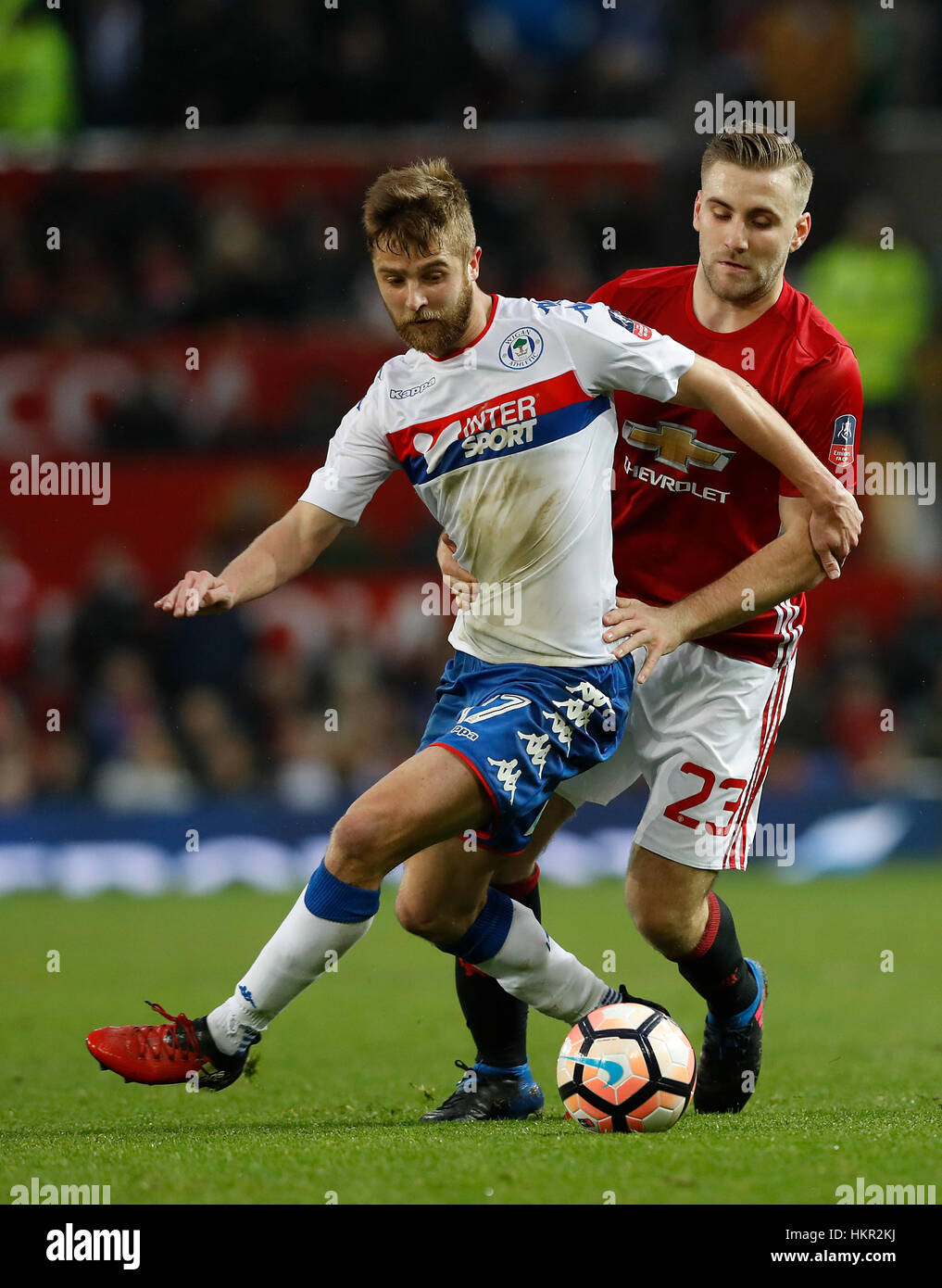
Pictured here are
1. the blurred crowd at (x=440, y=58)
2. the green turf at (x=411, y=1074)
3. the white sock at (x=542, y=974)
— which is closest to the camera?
the green turf at (x=411, y=1074)

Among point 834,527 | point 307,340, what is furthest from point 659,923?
point 307,340

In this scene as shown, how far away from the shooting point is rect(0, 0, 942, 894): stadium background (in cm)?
1326

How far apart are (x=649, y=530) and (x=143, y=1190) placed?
2.66 meters

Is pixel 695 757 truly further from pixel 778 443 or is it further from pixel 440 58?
pixel 440 58

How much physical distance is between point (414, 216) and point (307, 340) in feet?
32.8

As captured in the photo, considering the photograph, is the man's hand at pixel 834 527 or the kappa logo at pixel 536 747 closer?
the kappa logo at pixel 536 747

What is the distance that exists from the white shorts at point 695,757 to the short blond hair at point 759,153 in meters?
1.48

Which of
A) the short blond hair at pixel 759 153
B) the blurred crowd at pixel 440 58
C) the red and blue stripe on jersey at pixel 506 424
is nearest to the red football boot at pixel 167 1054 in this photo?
the red and blue stripe on jersey at pixel 506 424

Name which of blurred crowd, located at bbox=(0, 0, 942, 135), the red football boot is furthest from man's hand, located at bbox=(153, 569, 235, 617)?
blurred crowd, located at bbox=(0, 0, 942, 135)

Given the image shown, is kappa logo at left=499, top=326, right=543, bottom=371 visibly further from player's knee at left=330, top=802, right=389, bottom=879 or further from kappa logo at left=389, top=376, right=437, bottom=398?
player's knee at left=330, top=802, right=389, bottom=879

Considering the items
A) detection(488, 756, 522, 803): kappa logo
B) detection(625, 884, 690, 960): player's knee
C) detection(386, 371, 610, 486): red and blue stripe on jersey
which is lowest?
detection(625, 884, 690, 960): player's knee

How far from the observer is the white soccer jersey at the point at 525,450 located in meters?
5.10

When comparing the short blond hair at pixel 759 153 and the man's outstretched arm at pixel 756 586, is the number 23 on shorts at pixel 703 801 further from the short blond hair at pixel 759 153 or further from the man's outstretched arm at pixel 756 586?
the short blond hair at pixel 759 153

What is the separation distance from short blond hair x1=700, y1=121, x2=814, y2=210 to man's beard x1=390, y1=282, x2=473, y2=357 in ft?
2.95
